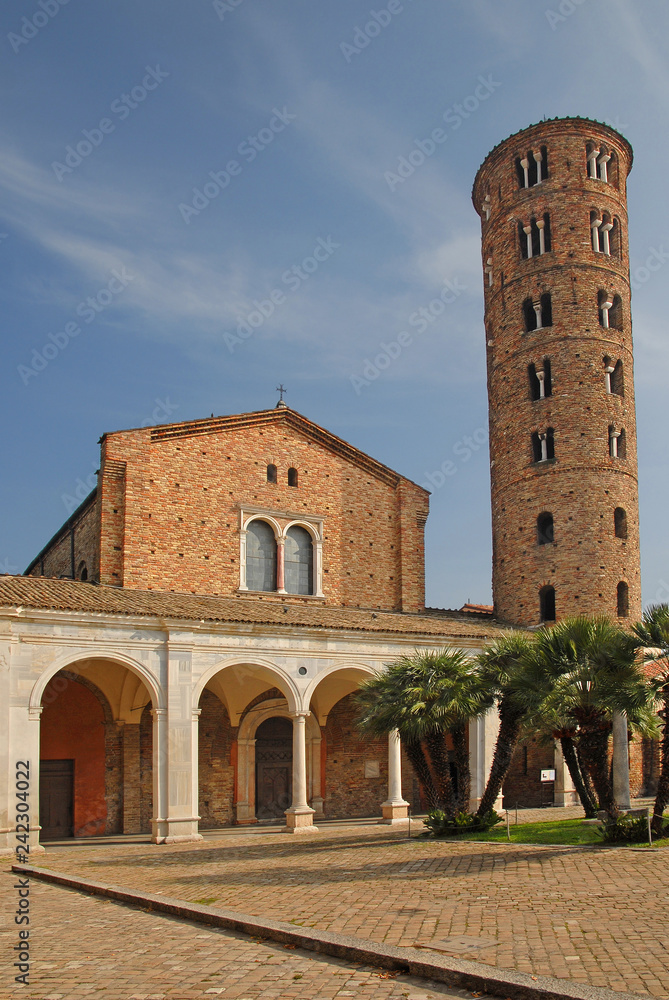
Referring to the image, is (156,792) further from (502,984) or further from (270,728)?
(502,984)

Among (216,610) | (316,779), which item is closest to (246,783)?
(316,779)

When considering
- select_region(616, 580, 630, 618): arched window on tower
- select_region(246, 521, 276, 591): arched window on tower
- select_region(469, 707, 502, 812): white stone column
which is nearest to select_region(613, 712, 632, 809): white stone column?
select_region(469, 707, 502, 812): white stone column

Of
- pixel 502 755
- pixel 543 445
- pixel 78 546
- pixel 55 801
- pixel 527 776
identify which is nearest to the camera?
pixel 502 755

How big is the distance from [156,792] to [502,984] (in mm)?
13962

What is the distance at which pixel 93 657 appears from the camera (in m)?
19.7

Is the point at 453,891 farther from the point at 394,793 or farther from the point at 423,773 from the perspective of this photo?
the point at 394,793

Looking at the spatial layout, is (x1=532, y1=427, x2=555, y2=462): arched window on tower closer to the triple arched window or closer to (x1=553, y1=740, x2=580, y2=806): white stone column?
the triple arched window

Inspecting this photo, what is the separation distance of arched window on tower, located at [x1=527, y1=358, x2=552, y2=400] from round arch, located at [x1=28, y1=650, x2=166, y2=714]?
54.4ft

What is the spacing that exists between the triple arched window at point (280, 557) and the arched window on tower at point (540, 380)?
8.66m

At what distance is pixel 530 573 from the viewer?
97.6 feet

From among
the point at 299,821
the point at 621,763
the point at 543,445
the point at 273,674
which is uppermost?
the point at 543,445

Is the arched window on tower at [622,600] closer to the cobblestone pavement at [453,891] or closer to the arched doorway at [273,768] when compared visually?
the arched doorway at [273,768]

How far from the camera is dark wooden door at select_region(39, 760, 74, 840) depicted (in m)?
22.8

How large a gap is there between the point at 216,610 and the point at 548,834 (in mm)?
9058
